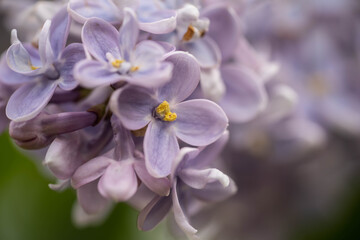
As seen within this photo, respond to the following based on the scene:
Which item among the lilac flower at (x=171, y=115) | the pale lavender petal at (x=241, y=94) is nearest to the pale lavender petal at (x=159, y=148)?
the lilac flower at (x=171, y=115)

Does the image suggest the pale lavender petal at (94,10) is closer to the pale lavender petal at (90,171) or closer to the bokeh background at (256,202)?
the pale lavender petal at (90,171)

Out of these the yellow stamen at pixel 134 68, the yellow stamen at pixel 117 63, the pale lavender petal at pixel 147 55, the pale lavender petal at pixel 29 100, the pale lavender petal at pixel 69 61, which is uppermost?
the pale lavender petal at pixel 147 55

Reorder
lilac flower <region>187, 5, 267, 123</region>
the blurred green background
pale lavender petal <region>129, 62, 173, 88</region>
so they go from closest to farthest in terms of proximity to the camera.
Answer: pale lavender petal <region>129, 62, 173, 88</region>, lilac flower <region>187, 5, 267, 123</region>, the blurred green background

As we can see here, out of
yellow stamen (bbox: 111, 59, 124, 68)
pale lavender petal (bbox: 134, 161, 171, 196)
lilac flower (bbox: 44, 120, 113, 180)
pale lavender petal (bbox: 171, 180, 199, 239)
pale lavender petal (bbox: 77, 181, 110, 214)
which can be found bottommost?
pale lavender petal (bbox: 77, 181, 110, 214)

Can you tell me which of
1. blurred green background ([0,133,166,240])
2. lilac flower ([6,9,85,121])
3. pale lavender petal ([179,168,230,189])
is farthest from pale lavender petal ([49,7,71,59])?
blurred green background ([0,133,166,240])

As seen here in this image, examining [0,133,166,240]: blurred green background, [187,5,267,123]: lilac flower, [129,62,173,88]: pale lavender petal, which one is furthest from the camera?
[0,133,166,240]: blurred green background

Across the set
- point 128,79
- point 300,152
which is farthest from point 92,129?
point 300,152

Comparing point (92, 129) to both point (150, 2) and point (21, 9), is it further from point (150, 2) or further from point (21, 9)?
point (21, 9)

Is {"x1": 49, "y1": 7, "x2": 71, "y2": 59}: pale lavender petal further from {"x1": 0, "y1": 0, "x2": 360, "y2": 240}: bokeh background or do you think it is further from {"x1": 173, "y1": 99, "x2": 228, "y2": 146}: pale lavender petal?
{"x1": 0, "y1": 0, "x2": 360, "y2": 240}: bokeh background

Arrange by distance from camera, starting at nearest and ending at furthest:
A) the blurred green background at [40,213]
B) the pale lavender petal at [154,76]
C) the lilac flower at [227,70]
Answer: the pale lavender petal at [154,76], the lilac flower at [227,70], the blurred green background at [40,213]
